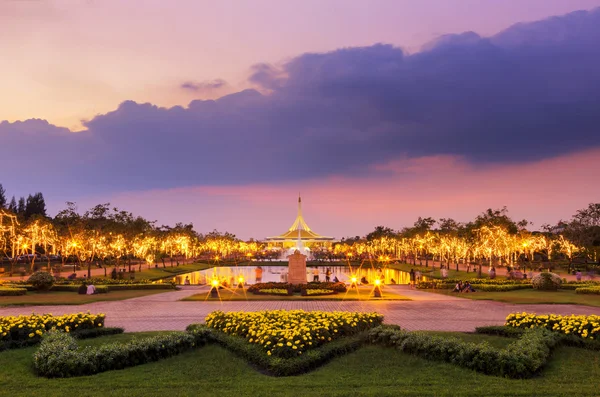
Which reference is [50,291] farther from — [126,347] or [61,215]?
[61,215]

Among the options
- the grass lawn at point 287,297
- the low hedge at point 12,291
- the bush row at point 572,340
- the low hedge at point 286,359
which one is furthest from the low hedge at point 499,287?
the low hedge at point 12,291

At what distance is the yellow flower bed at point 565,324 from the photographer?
12.6m

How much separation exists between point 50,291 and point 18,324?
64.0 feet

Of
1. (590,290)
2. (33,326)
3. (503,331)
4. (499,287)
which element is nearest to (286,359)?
(503,331)

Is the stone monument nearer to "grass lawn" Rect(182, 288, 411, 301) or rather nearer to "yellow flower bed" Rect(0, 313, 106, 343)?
"grass lawn" Rect(182, 288, 411, 301)

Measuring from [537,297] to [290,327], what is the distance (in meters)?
20.3

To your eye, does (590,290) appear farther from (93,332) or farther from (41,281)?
(41,281)

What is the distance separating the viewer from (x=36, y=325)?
13289mm

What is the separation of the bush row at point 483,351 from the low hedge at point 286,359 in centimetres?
106

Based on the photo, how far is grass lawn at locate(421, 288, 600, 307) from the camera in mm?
24969

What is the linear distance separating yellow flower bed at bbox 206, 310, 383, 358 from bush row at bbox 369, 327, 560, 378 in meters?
1.01

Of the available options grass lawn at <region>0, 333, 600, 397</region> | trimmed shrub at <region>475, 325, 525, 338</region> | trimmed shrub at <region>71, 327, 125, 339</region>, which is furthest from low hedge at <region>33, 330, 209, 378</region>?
trimmed shrub at <region>475, 325, 525, 338</region>

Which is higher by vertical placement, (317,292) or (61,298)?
(61,298)

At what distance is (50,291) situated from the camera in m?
30.4
